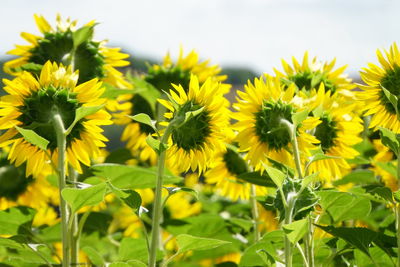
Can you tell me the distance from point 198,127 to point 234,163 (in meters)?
0.66

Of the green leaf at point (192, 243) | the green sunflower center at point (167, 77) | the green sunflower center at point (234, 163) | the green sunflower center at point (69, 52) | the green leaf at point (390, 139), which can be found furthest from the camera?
the green sunflower center at point (167, 77)

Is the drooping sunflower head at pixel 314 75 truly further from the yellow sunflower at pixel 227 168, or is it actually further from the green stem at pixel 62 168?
the green stem at pixel 62 168

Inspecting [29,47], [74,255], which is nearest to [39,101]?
[74,255]

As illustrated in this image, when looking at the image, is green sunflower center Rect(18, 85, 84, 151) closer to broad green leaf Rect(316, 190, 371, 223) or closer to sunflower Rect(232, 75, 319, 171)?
sunflower Rect(232, 75, 319, 171)

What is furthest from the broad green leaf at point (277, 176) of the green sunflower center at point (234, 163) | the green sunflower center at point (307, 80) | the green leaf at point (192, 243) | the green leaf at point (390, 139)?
the green sunflower center at point (234, 163)

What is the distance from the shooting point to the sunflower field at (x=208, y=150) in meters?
1.21

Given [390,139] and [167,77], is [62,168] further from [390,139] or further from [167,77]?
[167,77]

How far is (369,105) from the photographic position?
155cm

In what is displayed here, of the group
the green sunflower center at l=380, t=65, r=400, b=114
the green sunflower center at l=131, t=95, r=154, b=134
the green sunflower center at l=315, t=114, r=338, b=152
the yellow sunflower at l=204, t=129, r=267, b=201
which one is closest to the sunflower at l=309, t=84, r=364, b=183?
the green sunflower center at l=315, t=114, r=338, b=152

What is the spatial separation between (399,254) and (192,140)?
46 cm

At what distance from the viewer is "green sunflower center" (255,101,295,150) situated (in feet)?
4.70

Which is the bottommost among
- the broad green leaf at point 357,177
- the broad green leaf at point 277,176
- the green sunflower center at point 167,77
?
the broad green leaf at point 357,177

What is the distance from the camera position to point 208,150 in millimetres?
1428

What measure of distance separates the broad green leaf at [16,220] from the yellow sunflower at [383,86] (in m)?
0.83
